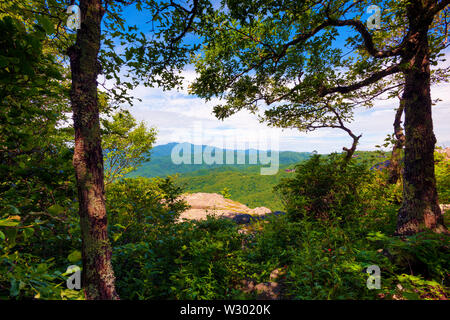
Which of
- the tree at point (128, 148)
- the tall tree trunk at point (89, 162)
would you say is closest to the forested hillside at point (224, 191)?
the tall tree trunk at point (89, 162)

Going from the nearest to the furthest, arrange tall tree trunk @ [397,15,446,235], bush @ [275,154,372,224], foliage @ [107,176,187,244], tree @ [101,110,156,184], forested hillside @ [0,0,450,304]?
forested hillside @ [0,0,450,304], tall tree trunk @ [397,15,446,235], foliage @ [107,176,187,244], bush @ [275,154,372,224], tree @ [101,110,156,184]

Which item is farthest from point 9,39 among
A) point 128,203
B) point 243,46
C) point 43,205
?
point 243,46

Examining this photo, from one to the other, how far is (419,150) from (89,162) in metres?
6.56

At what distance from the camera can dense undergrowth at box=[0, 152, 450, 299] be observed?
7.56ft

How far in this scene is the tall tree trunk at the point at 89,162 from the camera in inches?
92.3

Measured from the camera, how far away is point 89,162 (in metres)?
2.38

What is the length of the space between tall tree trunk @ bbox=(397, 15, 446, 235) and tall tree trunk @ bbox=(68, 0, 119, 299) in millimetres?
6089

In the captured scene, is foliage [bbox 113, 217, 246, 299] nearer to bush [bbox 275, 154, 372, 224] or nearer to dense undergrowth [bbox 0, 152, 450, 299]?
dense undergrowth [bbox 0, 152, 450, 299]

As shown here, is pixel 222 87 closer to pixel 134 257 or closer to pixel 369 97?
pixel 134 257

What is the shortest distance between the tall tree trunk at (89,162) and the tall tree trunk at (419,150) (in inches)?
240

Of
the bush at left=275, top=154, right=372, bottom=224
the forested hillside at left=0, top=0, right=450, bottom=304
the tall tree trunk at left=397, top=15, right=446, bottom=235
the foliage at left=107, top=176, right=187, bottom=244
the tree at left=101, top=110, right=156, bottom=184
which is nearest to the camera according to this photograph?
the forested hillside at left=0, top=0, right=450, bottom=304

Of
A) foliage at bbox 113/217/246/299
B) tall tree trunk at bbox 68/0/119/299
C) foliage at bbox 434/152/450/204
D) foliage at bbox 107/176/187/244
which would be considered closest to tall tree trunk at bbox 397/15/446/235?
foliage at bbox 434/152/450/204

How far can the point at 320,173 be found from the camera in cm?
657

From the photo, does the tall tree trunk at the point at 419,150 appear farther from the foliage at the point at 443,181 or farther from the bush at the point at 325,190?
the foliage at the point at 443,181
